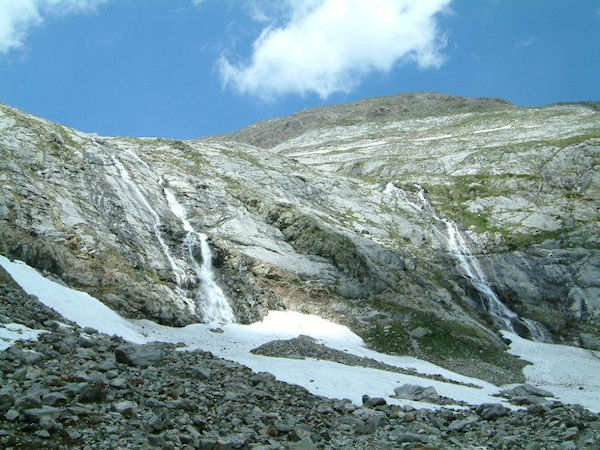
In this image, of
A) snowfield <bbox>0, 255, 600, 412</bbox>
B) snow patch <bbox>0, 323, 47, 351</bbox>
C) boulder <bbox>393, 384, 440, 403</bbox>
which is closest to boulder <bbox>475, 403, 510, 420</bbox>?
snowfield <bbox>0, 255, 600, 412</bbox>

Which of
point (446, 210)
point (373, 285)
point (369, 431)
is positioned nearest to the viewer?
point (369, 431)

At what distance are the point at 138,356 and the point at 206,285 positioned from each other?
78.9 feet

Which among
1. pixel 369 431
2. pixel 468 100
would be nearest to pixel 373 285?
pixel 369 431

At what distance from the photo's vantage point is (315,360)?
27.9 metres

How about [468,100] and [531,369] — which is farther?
[468,100]

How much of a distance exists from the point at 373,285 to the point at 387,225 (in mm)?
16379

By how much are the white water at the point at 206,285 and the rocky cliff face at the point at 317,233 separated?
43 cm

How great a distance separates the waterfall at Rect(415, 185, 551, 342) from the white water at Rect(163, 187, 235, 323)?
86.9 ft

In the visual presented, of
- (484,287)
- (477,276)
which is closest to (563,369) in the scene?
(484,287)

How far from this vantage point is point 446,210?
220 feet

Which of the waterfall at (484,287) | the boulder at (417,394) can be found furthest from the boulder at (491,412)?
the waterfall at (484,287)

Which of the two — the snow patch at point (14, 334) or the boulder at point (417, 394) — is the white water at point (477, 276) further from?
the snow patch at point (14, 334)

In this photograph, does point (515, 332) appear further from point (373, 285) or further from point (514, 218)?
point (514, 218)

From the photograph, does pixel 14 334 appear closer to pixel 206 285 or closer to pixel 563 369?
pixel 206 285
